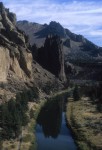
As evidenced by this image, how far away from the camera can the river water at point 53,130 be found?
78188 millimetres

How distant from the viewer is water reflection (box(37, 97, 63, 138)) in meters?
93.9

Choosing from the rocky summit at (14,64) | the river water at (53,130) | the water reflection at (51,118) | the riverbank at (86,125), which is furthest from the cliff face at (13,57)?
the riverbank at (86,125)

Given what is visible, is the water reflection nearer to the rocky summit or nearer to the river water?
the river water

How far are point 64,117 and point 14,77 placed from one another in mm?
50140

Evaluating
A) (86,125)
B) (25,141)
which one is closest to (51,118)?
(86,125)

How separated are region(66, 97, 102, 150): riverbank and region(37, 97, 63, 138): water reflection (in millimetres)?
3076

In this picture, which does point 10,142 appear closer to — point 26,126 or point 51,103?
point 26,126

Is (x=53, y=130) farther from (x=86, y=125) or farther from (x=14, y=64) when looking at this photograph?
(x=14, y=64)

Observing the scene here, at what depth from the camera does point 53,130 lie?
95.1 m

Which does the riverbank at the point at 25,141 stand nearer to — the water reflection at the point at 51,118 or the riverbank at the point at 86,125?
the water reflection at the point at 51,118

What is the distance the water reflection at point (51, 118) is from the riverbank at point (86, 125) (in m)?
3.08

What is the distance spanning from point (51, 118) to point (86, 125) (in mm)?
20510

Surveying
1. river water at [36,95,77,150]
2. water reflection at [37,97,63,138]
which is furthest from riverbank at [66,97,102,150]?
water reflection at [37,97,63,138]

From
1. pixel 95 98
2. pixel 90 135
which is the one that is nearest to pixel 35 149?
pixel 90 135
